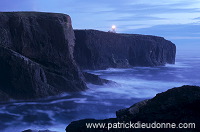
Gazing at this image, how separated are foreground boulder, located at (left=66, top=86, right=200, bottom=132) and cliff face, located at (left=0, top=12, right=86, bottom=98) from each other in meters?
25.5

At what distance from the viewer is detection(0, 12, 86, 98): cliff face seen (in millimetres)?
31844

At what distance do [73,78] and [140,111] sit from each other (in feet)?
101

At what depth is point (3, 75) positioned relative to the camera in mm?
31984

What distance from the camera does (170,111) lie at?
287 inches

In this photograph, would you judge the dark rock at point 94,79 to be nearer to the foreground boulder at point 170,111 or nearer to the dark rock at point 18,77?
the dark rock at point 18,77

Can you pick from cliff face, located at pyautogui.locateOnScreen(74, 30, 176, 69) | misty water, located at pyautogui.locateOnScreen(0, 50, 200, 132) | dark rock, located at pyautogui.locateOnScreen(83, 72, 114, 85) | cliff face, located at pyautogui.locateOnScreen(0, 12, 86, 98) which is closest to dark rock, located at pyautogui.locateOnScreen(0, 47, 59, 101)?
cliff face, located at pyautogui.locateOnScreen(0, 12, 86, 98)

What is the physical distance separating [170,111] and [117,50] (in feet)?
291

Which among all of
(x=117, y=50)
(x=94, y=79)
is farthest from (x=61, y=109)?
(x=117, y=50)

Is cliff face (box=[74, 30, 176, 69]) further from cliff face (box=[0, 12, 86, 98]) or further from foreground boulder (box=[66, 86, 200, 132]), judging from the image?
foreground boulder (box=[66, 86, 200, 132])

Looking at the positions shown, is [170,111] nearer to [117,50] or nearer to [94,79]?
[94,79]

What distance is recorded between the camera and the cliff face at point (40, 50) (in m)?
31.8

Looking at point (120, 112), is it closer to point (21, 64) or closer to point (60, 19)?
point (21, 64)

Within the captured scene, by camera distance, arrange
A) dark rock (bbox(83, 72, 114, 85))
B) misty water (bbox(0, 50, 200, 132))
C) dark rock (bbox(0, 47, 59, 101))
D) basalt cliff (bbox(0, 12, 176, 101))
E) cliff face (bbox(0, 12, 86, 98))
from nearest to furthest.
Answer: misty water (bbox(0, 50, 200, 132)) → dark rock (bbox(0, 47, 59, 101)) → basalt cliff (bbox(0, 12, 176, 101)) → cliff face (bbox(0, 12, 86, 98)) → dark rock (bbox(83, 72, 114, 85))

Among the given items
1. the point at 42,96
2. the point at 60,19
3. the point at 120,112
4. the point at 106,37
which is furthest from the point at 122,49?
the point at 120,112
